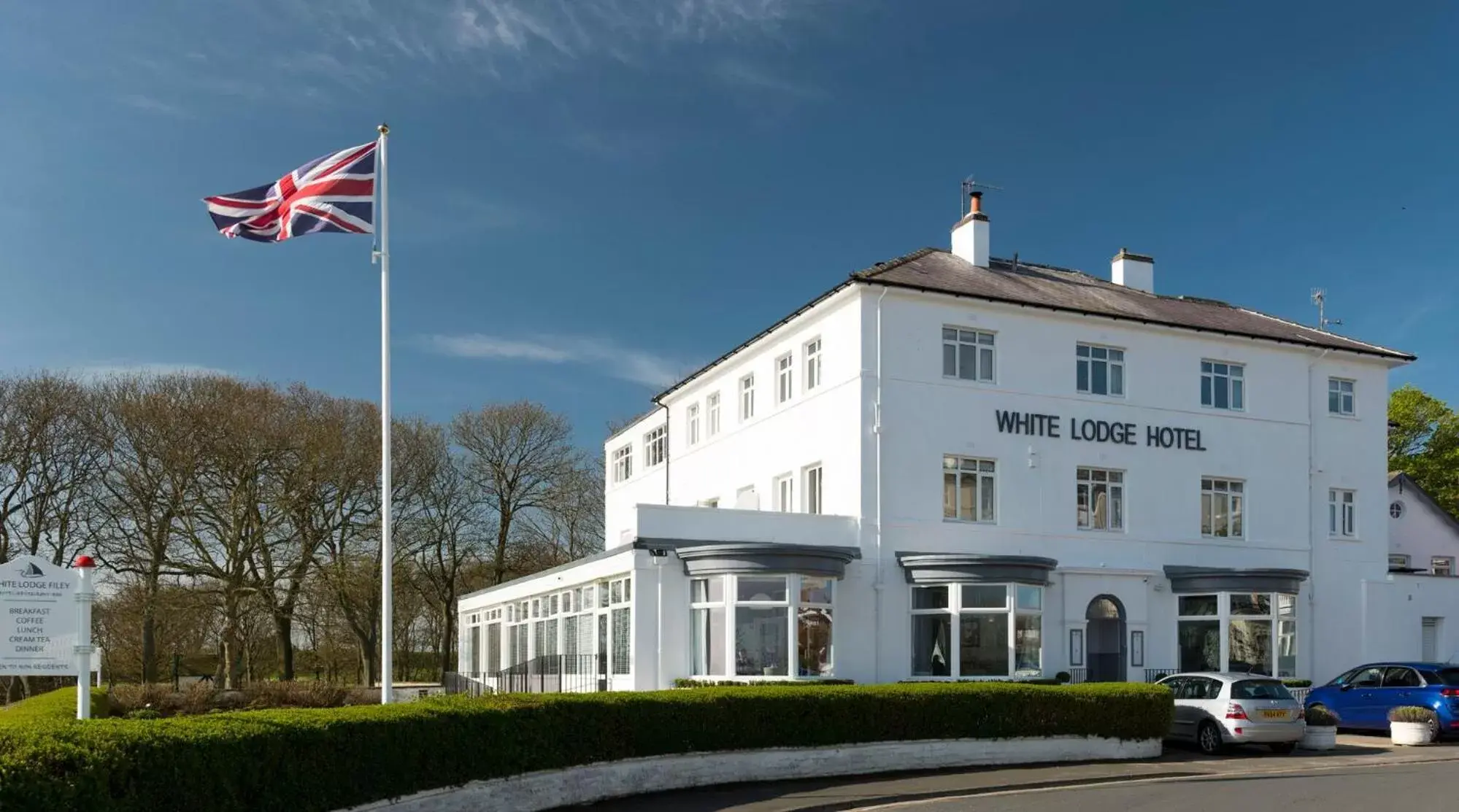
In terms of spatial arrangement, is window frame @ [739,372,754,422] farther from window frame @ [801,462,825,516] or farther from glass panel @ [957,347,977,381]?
glass panel @ [957,347,977,381]

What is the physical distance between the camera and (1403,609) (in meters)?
31.6

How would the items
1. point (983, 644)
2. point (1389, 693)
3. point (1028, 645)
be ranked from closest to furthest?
1. point (1389, 693)
2. point (983, 644)
3. point (1028, 645)

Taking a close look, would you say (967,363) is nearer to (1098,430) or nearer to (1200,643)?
(1098,430)

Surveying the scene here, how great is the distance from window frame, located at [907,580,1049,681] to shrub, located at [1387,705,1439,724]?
647 cm

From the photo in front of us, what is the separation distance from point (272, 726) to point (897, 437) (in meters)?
17.0

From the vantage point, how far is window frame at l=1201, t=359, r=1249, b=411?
1198 inches

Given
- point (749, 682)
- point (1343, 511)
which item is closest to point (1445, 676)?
point (1343, 511)

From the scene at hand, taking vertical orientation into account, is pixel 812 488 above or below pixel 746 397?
below

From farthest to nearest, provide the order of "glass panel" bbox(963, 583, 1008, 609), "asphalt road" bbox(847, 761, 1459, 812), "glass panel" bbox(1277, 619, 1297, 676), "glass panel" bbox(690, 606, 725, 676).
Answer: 1. "glass panel" bbox(1277, 619, 1297, 676)
2. "glass panel" bbox(963, 583, 1008, 609)
3. "glass panel" bbox(690, 606, 725, 676)
4. "asphalt road" bbox(847, 761, 1459, 812)

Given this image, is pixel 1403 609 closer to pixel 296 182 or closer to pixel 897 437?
pixel 897 437

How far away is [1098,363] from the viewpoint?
29281 millimetres

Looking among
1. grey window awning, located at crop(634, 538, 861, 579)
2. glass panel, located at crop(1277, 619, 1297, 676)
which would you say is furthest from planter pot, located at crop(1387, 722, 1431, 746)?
grey window awning, located at crop(634, 538, 861, 579)

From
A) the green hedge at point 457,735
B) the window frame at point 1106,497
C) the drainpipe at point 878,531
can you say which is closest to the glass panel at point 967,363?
the drainpipe at point 878,531

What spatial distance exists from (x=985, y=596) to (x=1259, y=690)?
5.49 m
